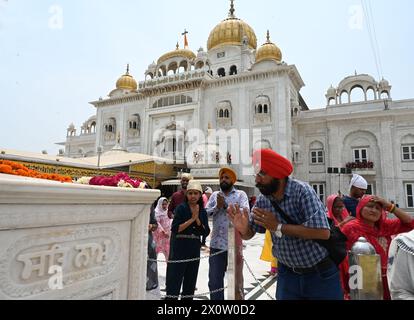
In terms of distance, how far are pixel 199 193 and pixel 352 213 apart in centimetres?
221

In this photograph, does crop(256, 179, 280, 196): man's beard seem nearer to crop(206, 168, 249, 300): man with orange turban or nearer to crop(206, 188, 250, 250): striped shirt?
crop(206, 168, 249, 300): man with orange turban

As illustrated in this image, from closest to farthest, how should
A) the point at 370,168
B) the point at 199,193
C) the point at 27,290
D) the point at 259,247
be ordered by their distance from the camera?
the point at 27,290, the point at 199,193, the point at 259,247, the point at 370,168

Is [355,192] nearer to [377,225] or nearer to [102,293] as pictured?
[377,225]

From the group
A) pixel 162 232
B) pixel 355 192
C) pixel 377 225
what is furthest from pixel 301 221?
pixel 162 232

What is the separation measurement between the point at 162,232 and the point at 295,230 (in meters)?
3.67

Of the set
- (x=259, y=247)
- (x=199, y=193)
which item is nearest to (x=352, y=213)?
(x=199, y=193)

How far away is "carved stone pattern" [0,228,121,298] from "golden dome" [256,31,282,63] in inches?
756

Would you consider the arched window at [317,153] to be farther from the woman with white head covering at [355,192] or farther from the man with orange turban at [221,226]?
the man with orange turban at [221,226]

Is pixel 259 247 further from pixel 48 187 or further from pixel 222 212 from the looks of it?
pixel 48 187

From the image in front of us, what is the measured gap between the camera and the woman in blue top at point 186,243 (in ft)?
9.56

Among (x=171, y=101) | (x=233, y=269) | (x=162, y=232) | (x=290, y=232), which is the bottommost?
(x=233, y=269)

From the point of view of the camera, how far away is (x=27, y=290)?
37.6 inches

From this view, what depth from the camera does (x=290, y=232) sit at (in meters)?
1.63

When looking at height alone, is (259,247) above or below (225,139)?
below
